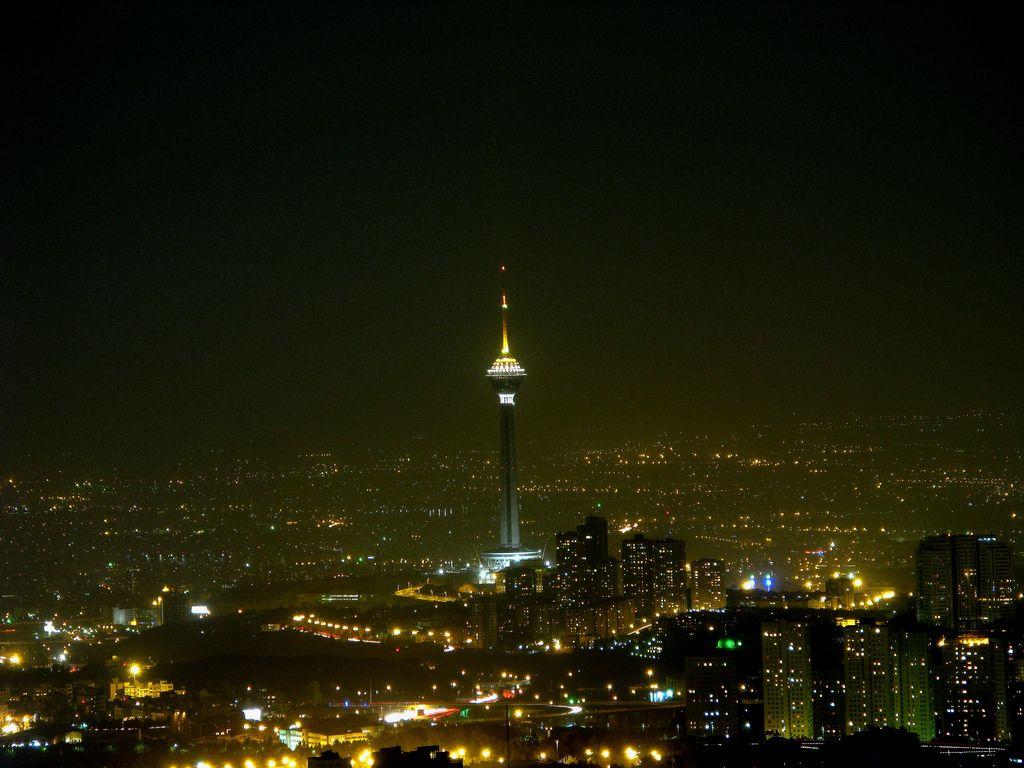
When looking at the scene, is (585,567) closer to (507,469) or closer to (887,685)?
(507,469)

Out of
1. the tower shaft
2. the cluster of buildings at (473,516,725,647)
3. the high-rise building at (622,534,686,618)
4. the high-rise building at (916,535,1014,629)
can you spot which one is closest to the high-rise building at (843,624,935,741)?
the high-rise building at (916,535,1014,629)

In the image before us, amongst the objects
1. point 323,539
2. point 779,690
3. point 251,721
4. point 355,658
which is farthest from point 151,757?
point 323,539

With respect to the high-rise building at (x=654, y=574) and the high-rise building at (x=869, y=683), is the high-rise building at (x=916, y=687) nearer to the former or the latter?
the high-rise building at (x=869, y=683)

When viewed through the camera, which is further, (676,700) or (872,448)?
(872,448)

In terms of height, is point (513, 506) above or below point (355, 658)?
above

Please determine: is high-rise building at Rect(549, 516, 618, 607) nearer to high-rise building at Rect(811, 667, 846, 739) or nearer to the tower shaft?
the tower shaft

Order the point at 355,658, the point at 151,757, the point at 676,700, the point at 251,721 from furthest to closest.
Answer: the point at 355,658 < the point at 676,700 < the point at 251,721 < the point at 151,757

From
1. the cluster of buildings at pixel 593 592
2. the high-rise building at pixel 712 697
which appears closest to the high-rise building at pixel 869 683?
the high-rise building at pixel 712 697

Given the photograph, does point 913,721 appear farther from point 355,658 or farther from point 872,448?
point 872,448
